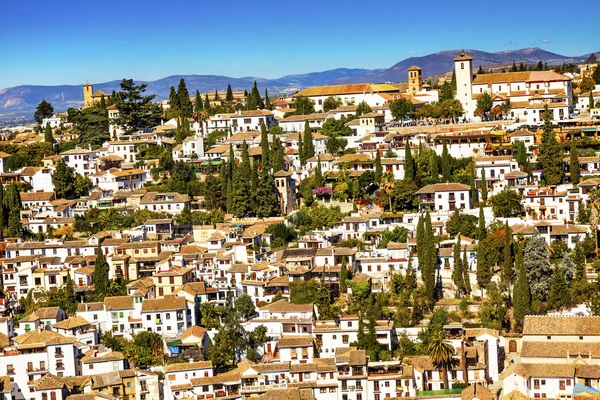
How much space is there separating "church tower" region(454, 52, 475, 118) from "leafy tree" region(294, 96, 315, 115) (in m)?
9.06

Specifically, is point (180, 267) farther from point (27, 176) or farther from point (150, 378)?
point (27, 176)

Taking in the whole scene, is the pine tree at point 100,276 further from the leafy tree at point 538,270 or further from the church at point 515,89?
the church at point 515,89

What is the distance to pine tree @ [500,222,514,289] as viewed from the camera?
3450 centimetres

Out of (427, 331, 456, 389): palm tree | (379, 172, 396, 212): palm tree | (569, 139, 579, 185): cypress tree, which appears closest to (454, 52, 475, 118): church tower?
(379, 172, 396, 212): palm tree

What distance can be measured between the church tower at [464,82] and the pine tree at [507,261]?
61.0 ft

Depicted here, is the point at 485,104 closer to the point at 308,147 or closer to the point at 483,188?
the point at 308,147

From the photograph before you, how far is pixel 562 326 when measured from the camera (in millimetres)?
Result: 31469

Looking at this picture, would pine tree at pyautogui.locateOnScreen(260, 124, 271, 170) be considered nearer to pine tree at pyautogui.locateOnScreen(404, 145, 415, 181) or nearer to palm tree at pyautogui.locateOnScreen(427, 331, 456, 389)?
pine tree at pyautogui.locateOnScreen(404, 145, 415, 181)

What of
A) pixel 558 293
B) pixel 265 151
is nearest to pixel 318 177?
pixel 265 151

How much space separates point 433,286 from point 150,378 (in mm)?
10457

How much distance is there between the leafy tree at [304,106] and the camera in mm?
57438

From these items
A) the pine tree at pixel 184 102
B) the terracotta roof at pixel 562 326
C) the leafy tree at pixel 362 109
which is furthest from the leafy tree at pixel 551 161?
the pine tree at pixel 184 102

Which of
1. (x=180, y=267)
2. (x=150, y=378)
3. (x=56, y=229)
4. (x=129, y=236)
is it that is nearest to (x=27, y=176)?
(x=56, y=229)

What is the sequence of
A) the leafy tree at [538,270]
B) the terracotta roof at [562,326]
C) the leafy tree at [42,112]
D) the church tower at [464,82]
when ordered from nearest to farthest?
the terracotta roof at [562,326], the leafy tree at [538,270], the church tower at [464,82], the leafy tree at [42,112]
